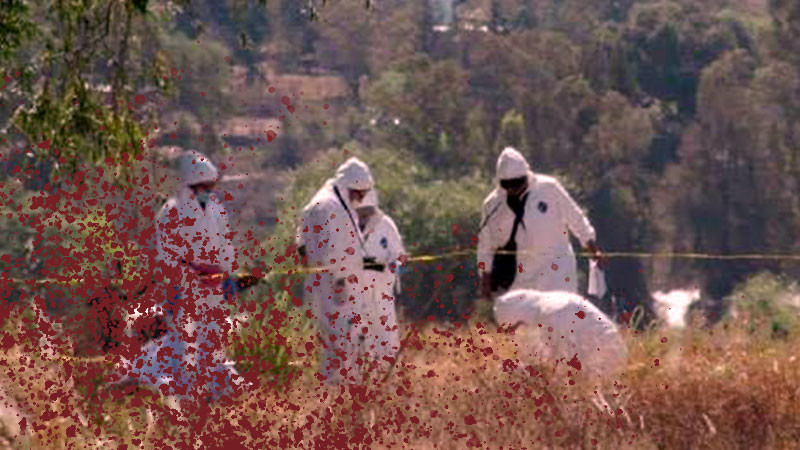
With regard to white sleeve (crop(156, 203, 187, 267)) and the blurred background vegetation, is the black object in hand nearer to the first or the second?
white sleeve (crop(156, 203, 187, 267))

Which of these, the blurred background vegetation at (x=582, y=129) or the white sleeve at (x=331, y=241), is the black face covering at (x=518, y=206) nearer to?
the white sleeve at (x=331, y=241)

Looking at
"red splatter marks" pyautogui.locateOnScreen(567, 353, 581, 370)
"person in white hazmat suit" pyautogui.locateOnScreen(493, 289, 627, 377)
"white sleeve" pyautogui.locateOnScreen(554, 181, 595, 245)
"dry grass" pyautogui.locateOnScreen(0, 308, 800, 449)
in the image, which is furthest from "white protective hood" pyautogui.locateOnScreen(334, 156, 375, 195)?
Result: "red splatter marks" pyautogui.locateOnScreen(567, 353, 581, 370)

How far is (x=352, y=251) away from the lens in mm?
10781

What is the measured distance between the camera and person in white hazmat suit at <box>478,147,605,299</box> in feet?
36.2

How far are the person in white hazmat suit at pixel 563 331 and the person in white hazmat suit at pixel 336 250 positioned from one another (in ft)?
6.27

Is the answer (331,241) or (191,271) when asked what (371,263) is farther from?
(191,271)

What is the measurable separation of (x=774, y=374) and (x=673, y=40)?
67035 millimetres

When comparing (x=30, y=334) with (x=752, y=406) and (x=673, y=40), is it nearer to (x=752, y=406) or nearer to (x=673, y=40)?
(x=752, y=406)

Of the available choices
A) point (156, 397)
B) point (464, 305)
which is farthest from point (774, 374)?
point (464, 305)

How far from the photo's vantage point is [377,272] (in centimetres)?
1105

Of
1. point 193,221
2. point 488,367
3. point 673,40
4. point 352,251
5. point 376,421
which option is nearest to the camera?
point 376,421

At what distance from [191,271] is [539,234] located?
237 cm

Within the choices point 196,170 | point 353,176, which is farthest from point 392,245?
point 196,170

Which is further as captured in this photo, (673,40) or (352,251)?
(673,40)
